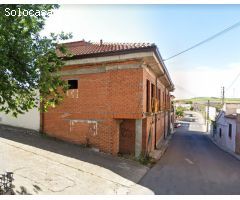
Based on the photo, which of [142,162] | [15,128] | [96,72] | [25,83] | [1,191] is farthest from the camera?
[15,128]

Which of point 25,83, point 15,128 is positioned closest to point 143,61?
point 25,83

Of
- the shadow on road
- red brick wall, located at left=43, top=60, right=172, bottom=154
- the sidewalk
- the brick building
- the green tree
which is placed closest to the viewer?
the green tree

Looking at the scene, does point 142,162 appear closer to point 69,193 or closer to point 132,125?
point 132,125

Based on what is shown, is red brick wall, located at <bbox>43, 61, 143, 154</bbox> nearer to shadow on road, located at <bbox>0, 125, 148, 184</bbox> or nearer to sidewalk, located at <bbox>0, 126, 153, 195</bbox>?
shadow on road, located at <bbox>0, 125, 148, 184</bbox>

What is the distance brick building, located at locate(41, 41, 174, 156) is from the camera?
37.7 ft

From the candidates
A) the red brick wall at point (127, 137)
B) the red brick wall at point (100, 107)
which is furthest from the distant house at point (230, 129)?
the red brick wall at point (100, 107)

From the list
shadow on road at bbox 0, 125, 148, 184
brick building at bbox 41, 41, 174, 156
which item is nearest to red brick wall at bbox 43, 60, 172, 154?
brick building at bbox 41, 41, 174, 156

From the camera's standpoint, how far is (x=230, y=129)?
944 inches

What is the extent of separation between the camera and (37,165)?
8.92 m

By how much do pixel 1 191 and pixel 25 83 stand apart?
3167 mm

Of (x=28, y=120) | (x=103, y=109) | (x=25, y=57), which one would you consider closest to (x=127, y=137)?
(x=103, y=109)

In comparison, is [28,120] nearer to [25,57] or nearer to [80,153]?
[80,153]

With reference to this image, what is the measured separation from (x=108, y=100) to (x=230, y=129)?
1694 centimetres

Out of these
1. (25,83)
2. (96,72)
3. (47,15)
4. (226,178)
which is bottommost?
(226,178)
